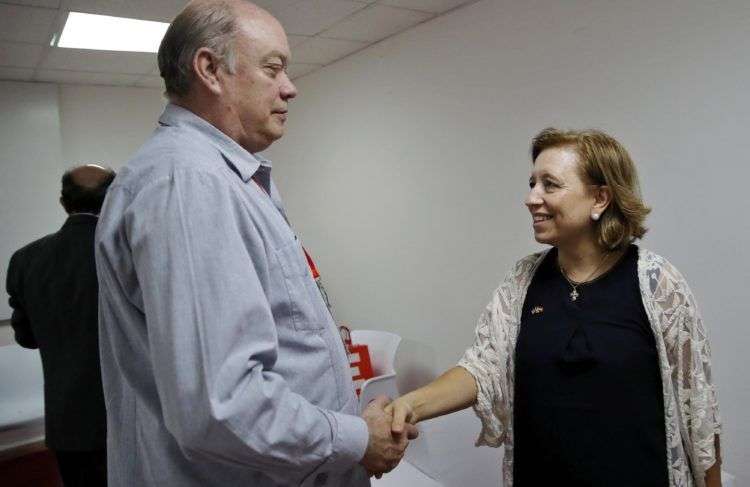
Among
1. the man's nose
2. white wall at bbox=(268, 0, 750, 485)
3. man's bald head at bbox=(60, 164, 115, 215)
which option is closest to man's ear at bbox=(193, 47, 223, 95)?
the man's nose

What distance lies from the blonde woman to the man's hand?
0.10 metres

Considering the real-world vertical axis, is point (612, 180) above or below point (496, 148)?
below

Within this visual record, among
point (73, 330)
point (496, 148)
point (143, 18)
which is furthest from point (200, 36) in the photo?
point (143, 18)

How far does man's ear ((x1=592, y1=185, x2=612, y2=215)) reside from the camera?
62.6 inches

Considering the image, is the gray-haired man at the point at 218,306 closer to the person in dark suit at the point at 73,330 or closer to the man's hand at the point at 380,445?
the man's hand at the point at 380,445

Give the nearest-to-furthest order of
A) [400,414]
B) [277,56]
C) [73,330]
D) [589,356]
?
[277,56] < [400,414] < [589,356] < [73,330]

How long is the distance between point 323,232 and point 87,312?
3.17m

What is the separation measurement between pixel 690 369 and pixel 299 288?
3.34 ft

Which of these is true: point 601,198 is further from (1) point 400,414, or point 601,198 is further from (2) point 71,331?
(2) point 71,331

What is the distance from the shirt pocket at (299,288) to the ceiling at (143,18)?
252cm

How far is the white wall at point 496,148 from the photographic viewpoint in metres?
2.33

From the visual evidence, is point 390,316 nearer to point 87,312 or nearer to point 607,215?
point 87,312

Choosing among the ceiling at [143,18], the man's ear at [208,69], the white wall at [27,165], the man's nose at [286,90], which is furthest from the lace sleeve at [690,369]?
the white wall at [27,165]

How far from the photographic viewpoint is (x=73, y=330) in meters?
2.10
